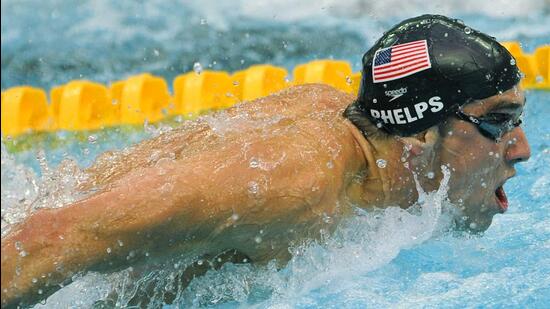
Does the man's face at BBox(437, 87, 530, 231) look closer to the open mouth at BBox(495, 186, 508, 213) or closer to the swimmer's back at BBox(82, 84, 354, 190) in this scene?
the open mouth at BBox(495, 186, 508, 213)

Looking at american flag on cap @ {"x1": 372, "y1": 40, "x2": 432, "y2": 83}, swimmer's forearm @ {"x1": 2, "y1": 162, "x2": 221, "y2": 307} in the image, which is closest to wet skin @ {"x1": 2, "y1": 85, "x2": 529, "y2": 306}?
swimmer's forearm @ {"x1": 2, "y1": 162, "x2": 221, "y2": 307}

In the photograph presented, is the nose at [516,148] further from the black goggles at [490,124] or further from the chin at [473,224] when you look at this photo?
the chin at [473,224]

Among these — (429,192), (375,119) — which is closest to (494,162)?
(429,192)

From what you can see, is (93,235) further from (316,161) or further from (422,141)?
(422,141)

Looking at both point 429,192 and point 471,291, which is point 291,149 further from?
point 471,291

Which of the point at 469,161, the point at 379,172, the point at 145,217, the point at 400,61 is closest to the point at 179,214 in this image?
the point at 145,217

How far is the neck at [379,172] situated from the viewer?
2.38 m

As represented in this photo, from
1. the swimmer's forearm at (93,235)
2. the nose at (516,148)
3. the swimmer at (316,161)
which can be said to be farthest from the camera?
the nose at (516,148)

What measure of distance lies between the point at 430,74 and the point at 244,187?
2.09 ft

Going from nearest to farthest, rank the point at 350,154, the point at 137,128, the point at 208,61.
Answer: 1. the point at 350,154
2. the point at 137,128
3. the point at 208,61

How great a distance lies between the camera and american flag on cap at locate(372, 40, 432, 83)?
231cm

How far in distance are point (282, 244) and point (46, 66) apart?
17.7 feet

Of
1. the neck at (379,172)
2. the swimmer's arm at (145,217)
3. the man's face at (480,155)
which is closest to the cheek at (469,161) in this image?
the man's face at (480,155)

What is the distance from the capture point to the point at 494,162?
96.3 inches
